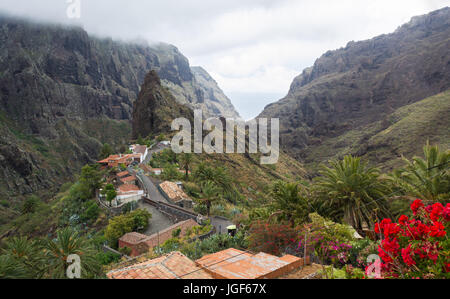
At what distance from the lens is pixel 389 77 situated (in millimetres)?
174750

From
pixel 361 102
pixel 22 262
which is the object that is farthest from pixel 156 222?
pixel 361 102

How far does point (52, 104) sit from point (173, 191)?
139 metres

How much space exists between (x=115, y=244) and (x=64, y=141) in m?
133

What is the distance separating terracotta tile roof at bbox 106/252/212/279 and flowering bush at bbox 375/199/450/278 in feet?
15.1

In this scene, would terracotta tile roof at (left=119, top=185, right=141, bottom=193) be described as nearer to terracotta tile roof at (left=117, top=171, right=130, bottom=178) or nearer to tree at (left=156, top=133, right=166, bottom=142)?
terracotta tile roof at (left=117, top=171, right=130, bottom=178)

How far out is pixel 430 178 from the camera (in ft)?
49.6

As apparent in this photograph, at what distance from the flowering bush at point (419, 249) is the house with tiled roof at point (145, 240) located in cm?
1876

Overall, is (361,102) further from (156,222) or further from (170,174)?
(156,222)

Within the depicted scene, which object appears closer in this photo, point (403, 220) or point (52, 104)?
point (403, 220)

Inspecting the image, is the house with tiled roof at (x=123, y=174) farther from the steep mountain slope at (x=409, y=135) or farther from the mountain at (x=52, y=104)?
the mountain at (x=52, y=104)

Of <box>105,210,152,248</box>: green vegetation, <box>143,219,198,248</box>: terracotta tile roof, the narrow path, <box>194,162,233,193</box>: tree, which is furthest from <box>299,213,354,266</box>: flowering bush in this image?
<box>194,162,233,193</box>: tree

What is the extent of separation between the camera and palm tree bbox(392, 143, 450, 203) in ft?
48.4

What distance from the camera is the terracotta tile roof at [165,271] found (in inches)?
340
